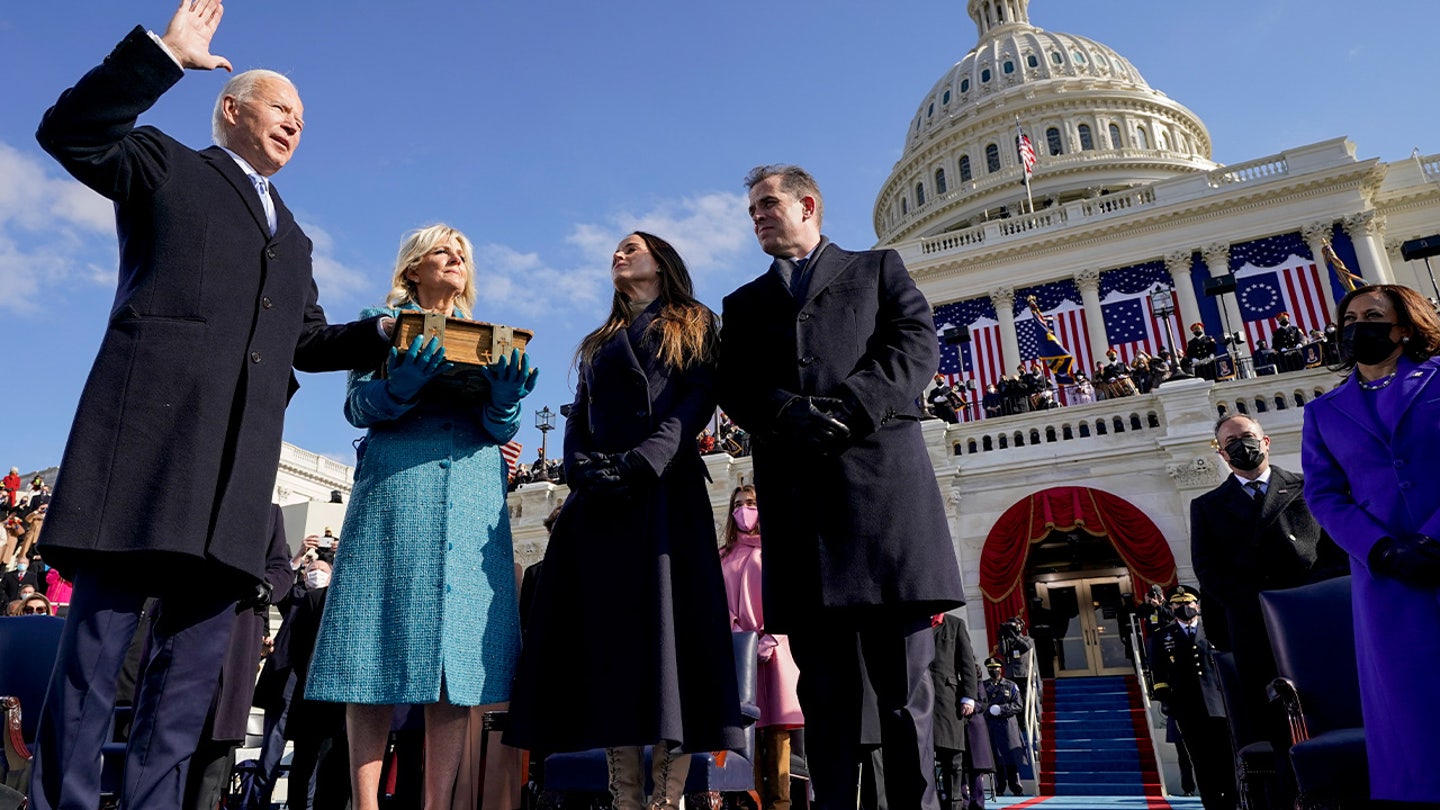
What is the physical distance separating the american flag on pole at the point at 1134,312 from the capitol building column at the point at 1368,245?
202 inches

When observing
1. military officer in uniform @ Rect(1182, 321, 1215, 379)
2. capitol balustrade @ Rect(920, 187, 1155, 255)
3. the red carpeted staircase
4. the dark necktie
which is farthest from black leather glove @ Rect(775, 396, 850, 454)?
capitol balustrade @ Rect(920, 187, 1155, 255)

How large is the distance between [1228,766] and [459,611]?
6.33 m

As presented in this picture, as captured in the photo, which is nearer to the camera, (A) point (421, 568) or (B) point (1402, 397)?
(A) point (421, 568)

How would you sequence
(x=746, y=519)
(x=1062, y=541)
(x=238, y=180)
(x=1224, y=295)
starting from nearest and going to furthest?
(x=238, y=180) < (x=746, y=519) < (x=1062, y=541) < (x=1224, y=295)

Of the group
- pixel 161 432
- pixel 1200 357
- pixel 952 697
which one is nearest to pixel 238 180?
pixel 161 432

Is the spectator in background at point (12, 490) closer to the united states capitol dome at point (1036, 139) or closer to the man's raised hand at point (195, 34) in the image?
the man's raised hand at point (195, 34)

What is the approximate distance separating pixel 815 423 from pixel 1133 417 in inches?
633

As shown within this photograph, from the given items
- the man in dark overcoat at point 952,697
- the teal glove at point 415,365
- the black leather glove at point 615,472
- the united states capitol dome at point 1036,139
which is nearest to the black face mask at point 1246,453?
the man in dark overcoat at point 952,697

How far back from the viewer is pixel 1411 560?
2.75 metres

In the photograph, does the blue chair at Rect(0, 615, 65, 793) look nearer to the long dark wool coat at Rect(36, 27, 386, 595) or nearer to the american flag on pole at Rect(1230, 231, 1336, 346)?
the long dark wool coat at Rect(36, 27, 386, 595)

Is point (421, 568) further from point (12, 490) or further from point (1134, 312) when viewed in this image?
point (1134, 312)

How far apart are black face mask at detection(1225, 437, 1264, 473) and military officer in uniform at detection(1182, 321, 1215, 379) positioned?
14.6m

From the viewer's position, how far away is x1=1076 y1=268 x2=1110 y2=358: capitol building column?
95.0 ft

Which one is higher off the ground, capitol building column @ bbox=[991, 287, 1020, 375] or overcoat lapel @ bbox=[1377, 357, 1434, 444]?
capitol building column @ bbox=[991, 287, 1020, 375]
